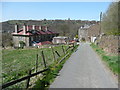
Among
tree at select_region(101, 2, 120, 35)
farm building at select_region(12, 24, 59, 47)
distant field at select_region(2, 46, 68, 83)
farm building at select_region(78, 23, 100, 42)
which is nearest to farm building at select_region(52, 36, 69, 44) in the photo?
farm building at select_region(12, 24, 59, 47)

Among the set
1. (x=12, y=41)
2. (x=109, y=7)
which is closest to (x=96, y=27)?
(x=12, y=41)

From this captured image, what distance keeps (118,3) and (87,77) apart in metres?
20.4

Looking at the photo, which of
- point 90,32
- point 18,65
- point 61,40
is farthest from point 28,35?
point 18,65

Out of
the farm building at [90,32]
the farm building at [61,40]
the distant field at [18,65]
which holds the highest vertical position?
the farm building at [90,32]

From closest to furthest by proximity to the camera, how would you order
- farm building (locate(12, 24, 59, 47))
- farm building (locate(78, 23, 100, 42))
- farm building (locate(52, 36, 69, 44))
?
farm building (locate(12, 24, 59, 47)) < farm building (locate(52, 36, 69, 44)) < farm building (locate(78, 23, 100, 42))

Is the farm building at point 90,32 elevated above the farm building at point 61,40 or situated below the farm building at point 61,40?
above

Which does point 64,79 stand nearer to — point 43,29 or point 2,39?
point 2,39

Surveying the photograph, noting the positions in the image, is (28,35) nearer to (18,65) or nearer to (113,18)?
(113,18)

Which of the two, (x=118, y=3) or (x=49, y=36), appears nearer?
(x=118, y=3)

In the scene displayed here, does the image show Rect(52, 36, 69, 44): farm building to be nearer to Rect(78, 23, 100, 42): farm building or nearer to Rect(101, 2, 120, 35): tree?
Rect(78, 23, 100, 42): farm building

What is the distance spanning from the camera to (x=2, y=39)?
176 feet

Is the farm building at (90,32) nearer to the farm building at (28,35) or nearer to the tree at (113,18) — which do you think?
the farm building at (28,35)

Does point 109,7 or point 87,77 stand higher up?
point 109,7

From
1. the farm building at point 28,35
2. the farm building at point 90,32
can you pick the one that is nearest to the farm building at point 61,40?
the farm building at point 28,35
